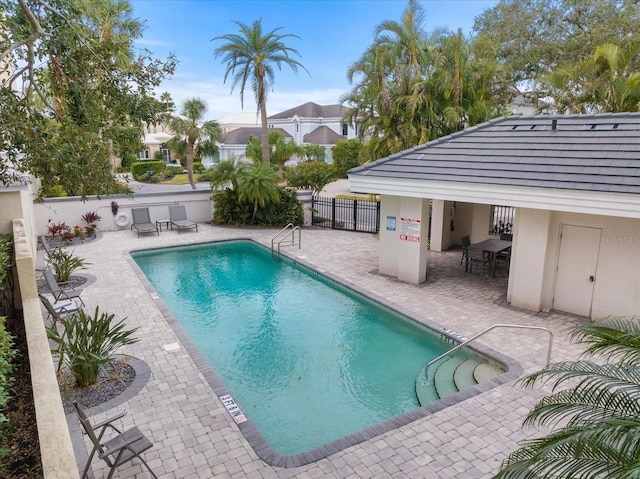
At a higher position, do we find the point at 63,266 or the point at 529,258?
the point at 529,258

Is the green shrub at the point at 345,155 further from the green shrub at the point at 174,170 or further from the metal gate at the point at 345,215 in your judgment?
the green shrub at the point at 174,170

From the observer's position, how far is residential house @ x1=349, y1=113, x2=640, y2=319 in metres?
10.0

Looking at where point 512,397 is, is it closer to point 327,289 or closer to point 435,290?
point 435,290

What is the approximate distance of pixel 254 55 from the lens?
26391 mm

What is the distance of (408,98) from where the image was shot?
19.1 m

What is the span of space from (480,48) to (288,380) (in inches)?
726

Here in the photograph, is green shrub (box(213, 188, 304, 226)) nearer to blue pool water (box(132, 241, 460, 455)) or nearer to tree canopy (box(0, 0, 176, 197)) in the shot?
blue pool water (box(132, 241, 460, 455))

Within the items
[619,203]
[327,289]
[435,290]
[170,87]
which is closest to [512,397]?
[619,203]

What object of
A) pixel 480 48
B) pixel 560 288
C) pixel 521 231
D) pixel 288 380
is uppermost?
pixel 480 48

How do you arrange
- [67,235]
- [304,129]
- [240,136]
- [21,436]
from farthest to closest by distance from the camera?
[304,129], [240,136], [67,235], [21,436]

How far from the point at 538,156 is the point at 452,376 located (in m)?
6.32

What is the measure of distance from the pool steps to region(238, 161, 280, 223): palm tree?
13.4 meters

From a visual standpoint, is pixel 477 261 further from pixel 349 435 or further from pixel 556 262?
pixel 349 435

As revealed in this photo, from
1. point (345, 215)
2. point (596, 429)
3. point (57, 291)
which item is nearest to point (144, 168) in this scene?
point (345, 215)
